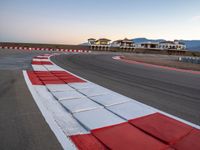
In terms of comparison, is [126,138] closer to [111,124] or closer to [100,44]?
[111,124]

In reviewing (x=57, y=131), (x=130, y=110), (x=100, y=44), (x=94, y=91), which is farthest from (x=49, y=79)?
(x=100, y=44)

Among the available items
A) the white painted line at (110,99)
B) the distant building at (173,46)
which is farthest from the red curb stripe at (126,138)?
the distant building at (173,46)

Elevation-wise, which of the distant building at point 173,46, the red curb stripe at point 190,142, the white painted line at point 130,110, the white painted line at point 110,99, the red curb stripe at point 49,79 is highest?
the distant building at point 173,46

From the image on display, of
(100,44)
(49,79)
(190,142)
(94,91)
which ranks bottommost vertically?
(190,142)

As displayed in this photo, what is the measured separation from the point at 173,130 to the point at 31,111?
2856mm

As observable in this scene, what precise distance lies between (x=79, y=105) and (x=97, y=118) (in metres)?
0.88

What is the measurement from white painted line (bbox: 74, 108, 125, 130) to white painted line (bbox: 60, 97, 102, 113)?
21cm

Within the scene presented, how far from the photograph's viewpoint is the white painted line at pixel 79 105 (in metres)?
4.15

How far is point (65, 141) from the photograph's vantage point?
2.72 metres

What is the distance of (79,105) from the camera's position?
14.5 feet

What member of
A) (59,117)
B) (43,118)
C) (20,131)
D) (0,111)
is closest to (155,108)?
(59,117)

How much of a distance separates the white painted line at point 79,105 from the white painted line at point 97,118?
212 millimetres

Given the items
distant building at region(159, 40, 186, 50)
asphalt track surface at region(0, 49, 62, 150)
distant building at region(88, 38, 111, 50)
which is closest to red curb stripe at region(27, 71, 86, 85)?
asphalt track surface at region(0, 49, 62, 150)

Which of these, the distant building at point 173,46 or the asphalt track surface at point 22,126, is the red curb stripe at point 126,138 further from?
the distant building at point 173,46
